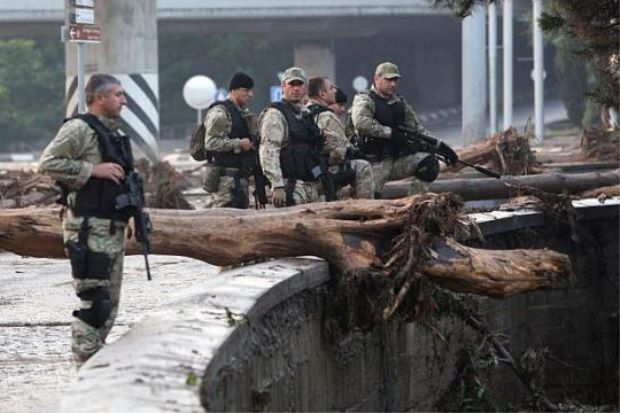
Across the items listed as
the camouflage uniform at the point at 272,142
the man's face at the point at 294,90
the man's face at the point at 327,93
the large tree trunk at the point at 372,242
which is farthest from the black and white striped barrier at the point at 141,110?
the large tree trunk at the point at 372,242

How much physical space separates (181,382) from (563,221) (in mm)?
8337

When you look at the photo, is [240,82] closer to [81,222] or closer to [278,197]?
[278,197]

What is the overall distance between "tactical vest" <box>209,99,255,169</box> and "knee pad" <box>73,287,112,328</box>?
5138 mm

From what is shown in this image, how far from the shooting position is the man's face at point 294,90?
11.8 metres

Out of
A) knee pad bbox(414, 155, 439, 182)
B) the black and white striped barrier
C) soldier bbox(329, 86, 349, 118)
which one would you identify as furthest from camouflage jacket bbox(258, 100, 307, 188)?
the black and white striped barrier

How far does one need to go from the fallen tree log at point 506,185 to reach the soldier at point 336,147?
1.70 m

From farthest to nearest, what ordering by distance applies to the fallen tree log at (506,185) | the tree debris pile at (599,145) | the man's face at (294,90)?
the tree debris pile at (599,145) < the fallen tree log at (506,185) < the man's face at (294,90)

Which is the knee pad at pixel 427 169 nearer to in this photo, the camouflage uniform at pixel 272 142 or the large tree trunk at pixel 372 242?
the camouflage uniform at pixel 272 142

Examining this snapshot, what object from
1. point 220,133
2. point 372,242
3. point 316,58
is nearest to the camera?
point 372,242

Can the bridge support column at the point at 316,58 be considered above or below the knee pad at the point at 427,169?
above

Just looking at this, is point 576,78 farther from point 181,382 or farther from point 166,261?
point 181,382

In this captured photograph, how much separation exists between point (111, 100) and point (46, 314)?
4.03m

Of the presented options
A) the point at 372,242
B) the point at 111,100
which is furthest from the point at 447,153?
the point at 111,100

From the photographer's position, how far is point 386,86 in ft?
44.9
